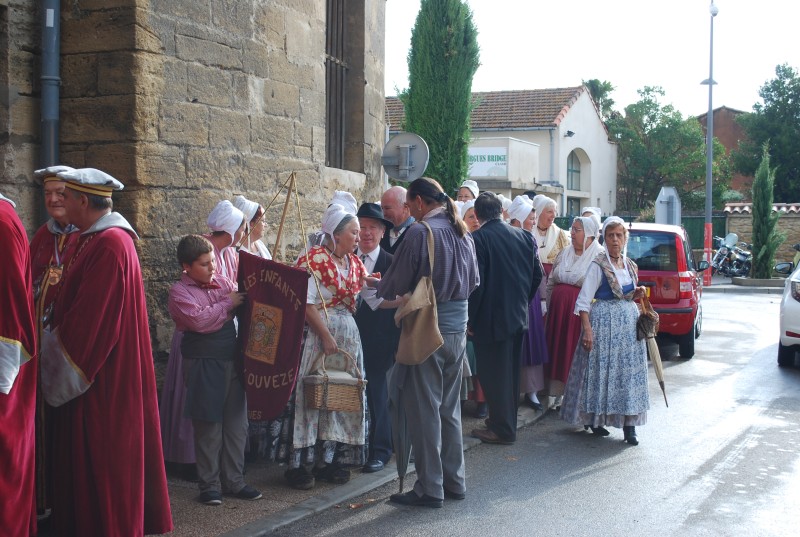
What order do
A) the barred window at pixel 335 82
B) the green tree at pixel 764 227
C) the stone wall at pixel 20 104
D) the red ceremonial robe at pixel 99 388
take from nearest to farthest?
the red ceremonial robe at pixel 99 388, the stone wall at pixel 20 104, the barred window at pixel 335 82, the green tree at pixel 764 227

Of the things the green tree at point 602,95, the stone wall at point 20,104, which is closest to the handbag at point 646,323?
the stone wall at point 20,104

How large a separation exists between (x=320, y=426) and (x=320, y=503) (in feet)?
1.78

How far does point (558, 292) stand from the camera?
8664 millimetres

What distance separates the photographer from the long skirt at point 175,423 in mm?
6133

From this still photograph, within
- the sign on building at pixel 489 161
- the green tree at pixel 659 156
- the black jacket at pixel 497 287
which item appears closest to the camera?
the black jacket at pixel 497 287

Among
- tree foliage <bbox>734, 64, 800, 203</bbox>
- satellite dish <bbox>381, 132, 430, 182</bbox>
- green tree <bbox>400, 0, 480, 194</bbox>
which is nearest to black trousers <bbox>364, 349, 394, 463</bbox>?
satellite dish <bbox>381, 132, 430, 182</bbox>

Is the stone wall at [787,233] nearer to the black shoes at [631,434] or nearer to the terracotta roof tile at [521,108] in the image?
the terracotta roof tile at [521,108]

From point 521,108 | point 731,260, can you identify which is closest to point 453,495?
point 731,260

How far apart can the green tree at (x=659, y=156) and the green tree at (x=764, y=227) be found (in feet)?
61.2

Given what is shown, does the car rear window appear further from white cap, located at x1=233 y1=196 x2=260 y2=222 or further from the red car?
white cap, located at x1=233 y1=196 x2=260 y2=222

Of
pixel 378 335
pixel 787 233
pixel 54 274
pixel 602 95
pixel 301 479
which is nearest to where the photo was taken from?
pixel 54 274

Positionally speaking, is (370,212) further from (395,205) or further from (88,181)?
(88,181)

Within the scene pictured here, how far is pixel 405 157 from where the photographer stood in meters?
10.7

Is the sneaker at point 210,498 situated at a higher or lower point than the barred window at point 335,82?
lower
